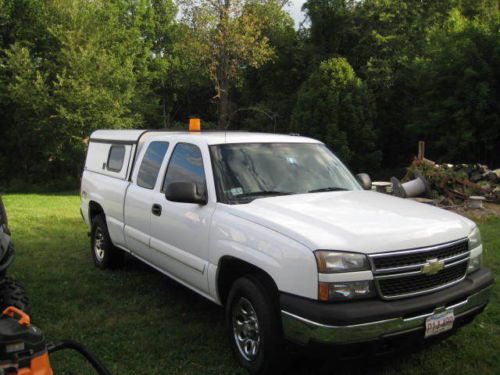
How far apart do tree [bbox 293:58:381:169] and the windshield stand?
88.0 ft

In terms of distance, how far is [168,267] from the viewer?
5.03 metres

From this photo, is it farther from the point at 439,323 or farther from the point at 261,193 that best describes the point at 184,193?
the point at 439,323

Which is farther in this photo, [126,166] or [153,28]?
[153,28]

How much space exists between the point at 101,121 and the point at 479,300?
24.4 m

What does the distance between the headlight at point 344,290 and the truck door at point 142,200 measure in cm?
254

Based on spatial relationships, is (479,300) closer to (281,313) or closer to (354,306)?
(354,306)

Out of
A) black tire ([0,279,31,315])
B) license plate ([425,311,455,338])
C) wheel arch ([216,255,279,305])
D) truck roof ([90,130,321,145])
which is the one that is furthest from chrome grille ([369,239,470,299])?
black tire ([0,279,31,315])

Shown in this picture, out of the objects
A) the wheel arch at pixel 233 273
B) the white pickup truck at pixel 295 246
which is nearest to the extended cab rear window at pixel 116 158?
the white pickup truck at pixel 295 246

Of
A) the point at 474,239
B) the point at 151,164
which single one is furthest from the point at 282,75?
the point at 474,239

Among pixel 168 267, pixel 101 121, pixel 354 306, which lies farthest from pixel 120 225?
pixel 101 121

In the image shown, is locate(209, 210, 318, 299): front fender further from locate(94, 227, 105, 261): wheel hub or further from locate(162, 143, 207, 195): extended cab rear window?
locate(94, 227, 105, 261): wheel hub

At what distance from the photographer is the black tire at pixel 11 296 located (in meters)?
3.38

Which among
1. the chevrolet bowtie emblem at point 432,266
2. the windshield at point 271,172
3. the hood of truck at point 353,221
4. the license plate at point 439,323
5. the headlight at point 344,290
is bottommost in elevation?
the license plate at point 439,323

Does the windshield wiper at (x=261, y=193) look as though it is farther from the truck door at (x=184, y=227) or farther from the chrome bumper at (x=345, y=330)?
the chrome bumper at (x=345, y=330)
